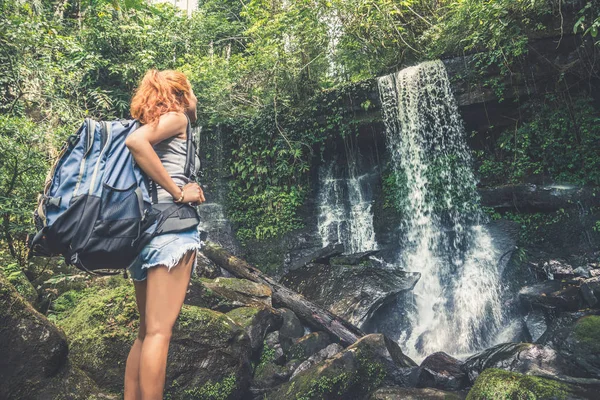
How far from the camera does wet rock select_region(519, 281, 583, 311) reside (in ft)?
20.6

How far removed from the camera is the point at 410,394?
3926mm

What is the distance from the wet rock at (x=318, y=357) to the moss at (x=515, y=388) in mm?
2064

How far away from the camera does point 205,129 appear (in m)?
13.1

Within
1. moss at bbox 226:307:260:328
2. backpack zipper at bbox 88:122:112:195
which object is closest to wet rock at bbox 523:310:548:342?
moss at bbox 226:307:260:328

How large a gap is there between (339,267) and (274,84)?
6247 millimetres

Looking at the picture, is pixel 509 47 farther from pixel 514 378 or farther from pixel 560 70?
pixel 514 378

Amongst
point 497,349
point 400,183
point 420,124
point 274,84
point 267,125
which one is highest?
point 274,84

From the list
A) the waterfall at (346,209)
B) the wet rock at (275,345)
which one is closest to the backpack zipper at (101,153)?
the wet rock at (275,345)

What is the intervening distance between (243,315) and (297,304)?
1442 mm

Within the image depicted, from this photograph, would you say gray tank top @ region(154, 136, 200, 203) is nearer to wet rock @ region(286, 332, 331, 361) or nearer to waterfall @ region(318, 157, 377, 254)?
wet rock @ region(286, 332, 331, 361)

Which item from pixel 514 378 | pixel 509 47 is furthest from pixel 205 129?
pixel 514 378

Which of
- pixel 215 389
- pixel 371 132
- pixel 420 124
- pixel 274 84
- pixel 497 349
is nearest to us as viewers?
pixel 215 389

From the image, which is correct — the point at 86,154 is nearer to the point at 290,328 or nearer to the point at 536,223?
the point at 290,328

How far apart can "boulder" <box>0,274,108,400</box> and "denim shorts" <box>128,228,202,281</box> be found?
1.62 metres
